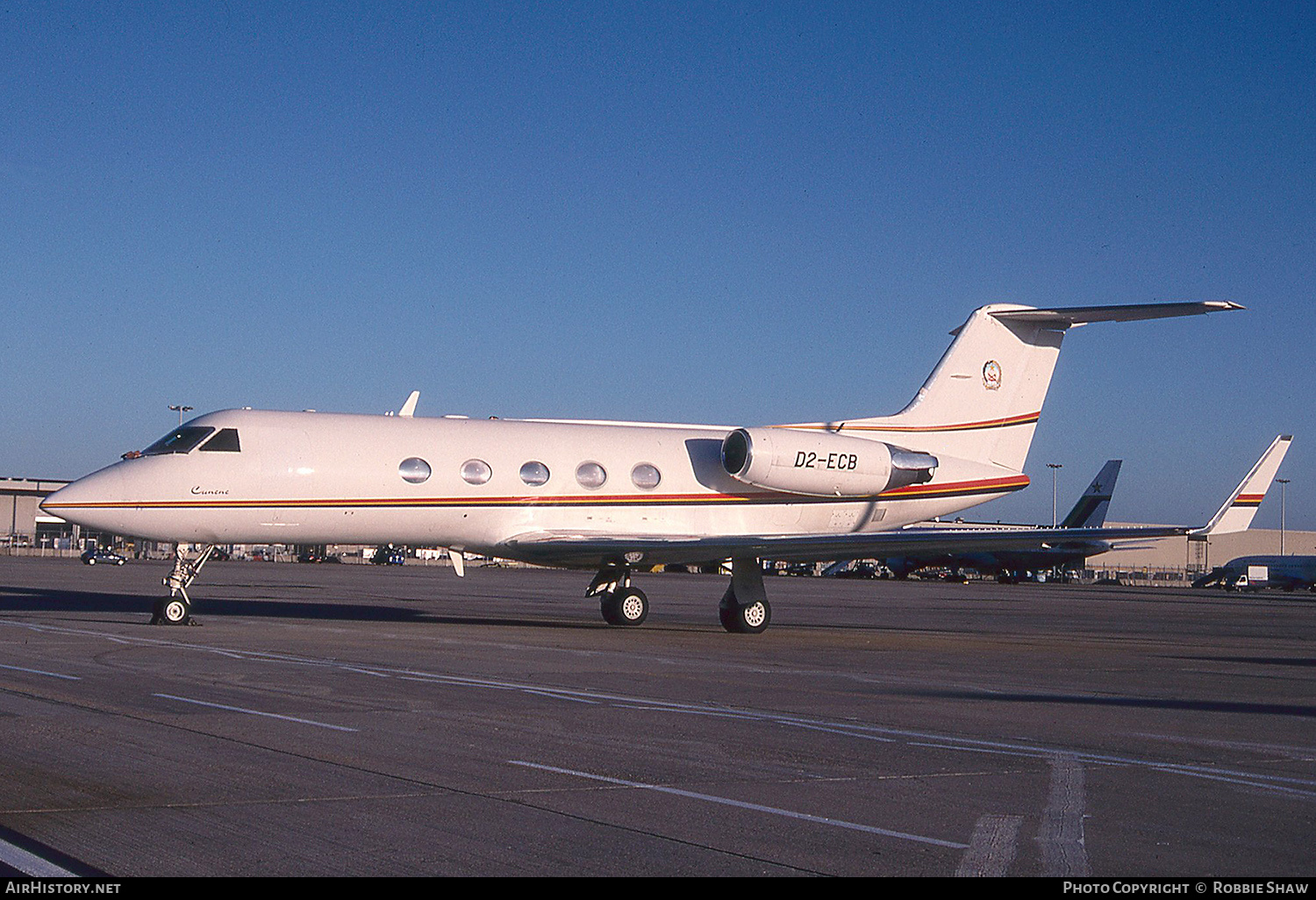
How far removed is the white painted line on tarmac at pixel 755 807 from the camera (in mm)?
6547

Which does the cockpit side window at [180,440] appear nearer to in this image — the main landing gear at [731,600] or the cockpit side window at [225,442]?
the cockpit side window at [225,442]

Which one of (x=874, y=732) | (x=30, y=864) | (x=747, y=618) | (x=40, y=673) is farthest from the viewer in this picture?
(x=747, y=618)

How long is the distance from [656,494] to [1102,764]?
50.4 ft

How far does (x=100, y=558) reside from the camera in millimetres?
73562

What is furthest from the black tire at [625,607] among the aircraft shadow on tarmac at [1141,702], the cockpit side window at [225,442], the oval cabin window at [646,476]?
the aircraft shadow on tarmac at [1141,702]

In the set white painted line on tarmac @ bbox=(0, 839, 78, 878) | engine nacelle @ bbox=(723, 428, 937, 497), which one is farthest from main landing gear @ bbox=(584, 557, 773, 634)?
white painted line on tarmac @ bbox=(0, 839, 78, 878)

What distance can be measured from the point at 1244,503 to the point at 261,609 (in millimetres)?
19179

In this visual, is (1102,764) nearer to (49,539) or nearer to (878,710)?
(878,710)

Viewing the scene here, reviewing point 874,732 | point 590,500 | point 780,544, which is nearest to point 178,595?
point 590,500

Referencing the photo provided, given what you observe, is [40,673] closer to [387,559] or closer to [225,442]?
[225,442]

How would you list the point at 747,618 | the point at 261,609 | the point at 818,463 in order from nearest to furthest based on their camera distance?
the point at 747,618, the point at 818,463, the point at 261,609

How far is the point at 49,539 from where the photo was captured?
110 meters

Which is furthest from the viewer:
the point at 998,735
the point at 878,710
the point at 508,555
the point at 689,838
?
the point at 508,555
